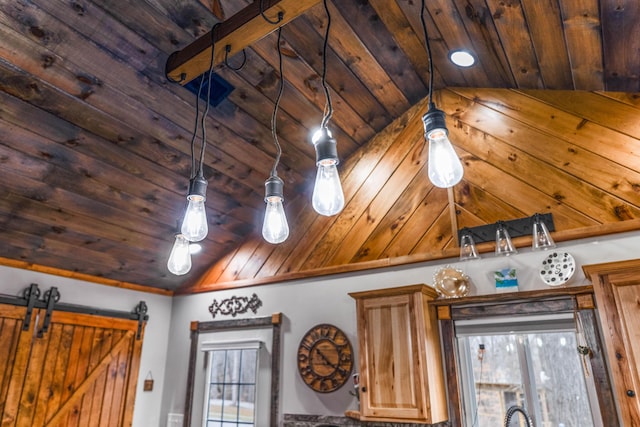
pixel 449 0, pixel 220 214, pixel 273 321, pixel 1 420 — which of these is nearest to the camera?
pixel 449 0

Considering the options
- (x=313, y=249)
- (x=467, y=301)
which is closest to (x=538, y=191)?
(x=467, y=301)

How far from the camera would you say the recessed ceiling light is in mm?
3035

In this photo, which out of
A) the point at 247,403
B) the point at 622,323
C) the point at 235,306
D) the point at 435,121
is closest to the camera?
the point at 435,121

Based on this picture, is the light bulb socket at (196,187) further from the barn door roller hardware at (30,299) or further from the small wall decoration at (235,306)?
the barn door roller hardware at (30,299)

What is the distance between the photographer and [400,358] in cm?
288

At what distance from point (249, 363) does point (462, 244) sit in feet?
7.44

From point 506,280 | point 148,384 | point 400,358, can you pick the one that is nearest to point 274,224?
point 400,358

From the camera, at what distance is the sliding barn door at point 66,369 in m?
3.47

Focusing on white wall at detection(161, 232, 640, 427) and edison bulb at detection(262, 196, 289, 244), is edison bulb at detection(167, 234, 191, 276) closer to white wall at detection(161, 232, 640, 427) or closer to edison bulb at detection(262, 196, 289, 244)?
edison bulb at detection(262, 196, 289, 244)

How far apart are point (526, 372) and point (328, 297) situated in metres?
1.58

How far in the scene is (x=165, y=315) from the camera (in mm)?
4754

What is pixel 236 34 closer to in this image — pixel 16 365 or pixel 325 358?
pixel 325 358

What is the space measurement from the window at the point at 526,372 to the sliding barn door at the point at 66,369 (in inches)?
126

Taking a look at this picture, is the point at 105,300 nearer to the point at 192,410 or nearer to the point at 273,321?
the point at 192,410
